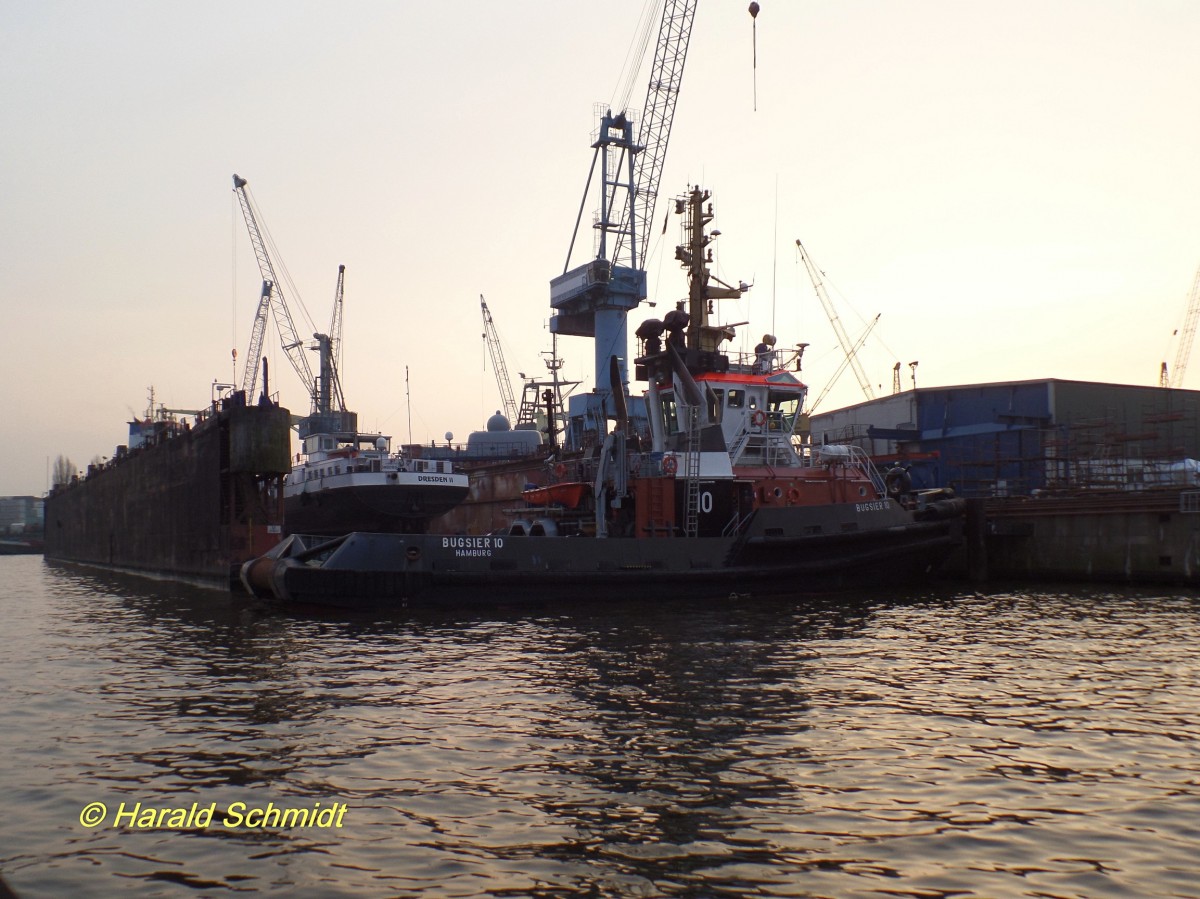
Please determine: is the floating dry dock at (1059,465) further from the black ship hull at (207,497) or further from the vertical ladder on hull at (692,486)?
the black ship hull at (207,497)

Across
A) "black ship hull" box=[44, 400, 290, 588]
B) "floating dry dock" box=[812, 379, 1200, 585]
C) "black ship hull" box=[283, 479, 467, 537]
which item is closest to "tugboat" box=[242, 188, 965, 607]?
"floating dry dock" box=[812, 379, 1200, 585]

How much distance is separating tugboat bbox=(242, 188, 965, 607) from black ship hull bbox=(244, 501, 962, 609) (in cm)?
3

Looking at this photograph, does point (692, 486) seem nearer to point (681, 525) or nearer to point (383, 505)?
point (681, 525)

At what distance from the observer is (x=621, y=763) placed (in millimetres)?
8328

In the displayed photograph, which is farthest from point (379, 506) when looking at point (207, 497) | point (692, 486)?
point (692, 486)

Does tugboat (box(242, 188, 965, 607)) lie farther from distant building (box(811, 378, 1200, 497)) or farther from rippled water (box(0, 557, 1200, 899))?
distant building (box(811, 378, 1200, 497))

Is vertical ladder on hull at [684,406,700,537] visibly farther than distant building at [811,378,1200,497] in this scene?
No

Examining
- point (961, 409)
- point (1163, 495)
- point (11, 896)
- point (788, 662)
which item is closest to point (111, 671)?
point (788, 662)

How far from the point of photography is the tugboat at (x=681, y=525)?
1922 cm

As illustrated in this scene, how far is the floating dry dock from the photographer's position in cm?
2405

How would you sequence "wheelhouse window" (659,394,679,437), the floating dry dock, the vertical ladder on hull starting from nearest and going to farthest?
the vertical ladder on hull
"wheelhouse window" (659,394,679,437)
the floating dry dock

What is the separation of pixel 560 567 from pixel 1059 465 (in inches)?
1226

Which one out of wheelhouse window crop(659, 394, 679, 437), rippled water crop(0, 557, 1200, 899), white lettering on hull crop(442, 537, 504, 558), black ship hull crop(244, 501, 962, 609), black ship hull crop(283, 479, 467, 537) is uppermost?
wheelhouse window crop(659, 394, 679, 437)

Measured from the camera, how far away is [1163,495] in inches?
936
